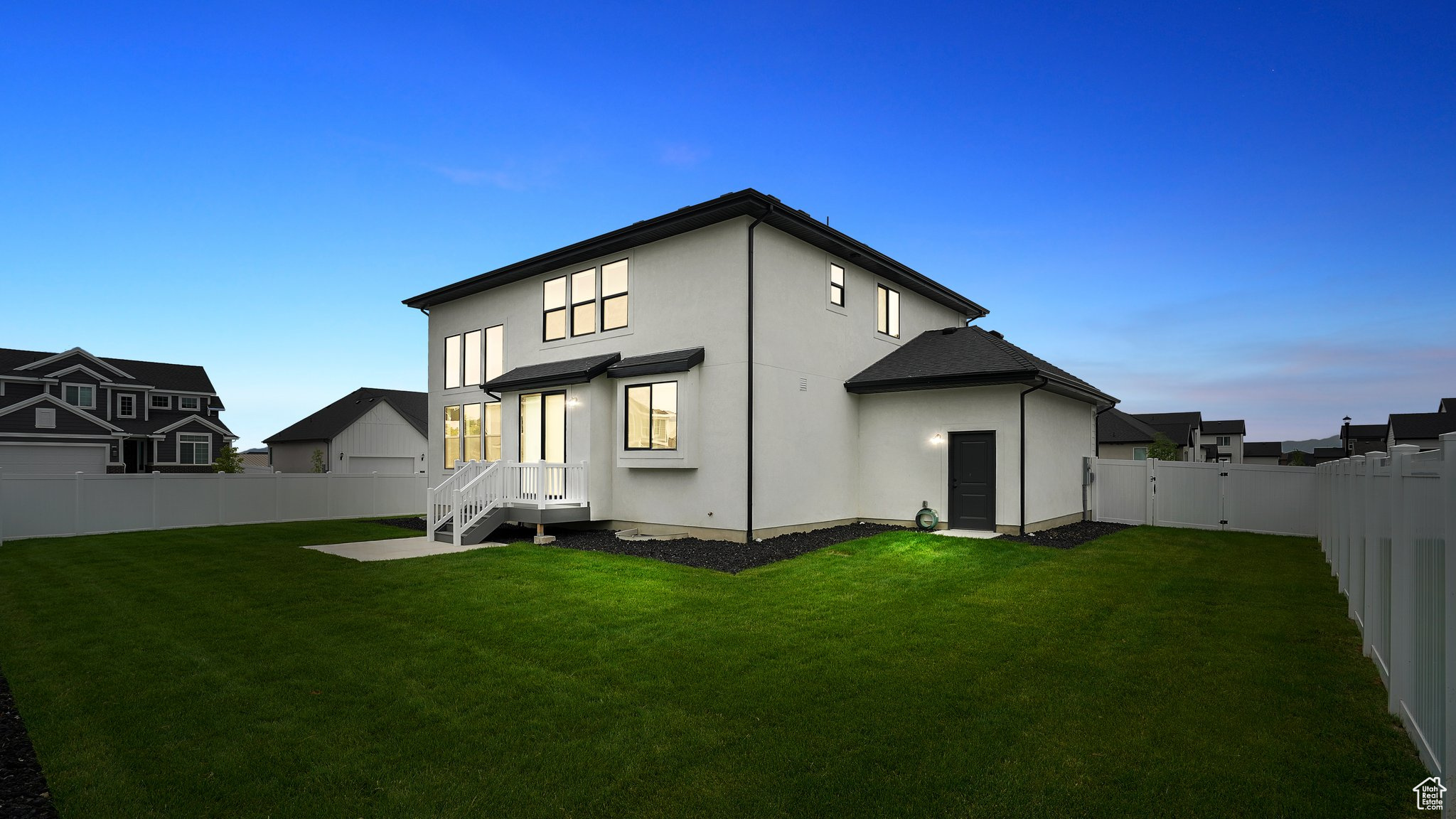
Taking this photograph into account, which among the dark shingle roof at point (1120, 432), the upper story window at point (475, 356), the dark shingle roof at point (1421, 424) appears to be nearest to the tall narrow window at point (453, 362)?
the upper story window at point (475, 356)

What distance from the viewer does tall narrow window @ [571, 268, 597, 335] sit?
1509 cm

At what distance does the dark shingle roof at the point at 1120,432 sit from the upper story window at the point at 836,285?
30037 mm

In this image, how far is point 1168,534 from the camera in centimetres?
1419

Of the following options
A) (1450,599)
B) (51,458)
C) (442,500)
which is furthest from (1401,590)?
(51,458)

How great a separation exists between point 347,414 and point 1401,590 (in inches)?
1576

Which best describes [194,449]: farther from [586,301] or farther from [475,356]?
[586,301]

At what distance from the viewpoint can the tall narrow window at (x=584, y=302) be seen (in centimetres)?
1509

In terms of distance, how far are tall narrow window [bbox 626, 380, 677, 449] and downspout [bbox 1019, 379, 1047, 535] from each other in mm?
7157

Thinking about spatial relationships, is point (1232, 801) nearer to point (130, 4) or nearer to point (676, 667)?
point (676, 667)

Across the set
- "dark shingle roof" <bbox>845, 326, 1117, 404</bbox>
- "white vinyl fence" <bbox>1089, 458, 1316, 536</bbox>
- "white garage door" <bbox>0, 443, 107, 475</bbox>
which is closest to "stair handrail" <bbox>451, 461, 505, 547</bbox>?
"dark shingle roof" <bbox>845, 326, 1117, 404</bbox>

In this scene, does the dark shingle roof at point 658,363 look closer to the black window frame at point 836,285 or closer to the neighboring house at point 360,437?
the black window frame at point 836,285

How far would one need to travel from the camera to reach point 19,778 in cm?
362

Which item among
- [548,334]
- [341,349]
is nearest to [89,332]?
[341,349]

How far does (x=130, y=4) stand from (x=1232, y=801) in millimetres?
18988
